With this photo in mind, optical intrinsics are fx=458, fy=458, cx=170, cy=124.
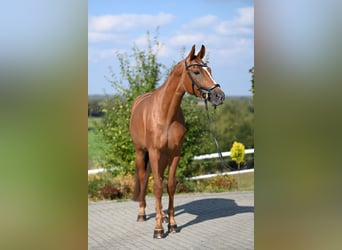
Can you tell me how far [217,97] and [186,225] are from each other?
2224mm

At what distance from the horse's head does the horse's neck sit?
175 mm

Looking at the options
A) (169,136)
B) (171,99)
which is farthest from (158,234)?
(171,99)

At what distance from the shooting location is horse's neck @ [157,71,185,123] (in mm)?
5418

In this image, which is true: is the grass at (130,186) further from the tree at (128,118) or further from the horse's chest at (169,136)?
the horse's chest at (169,136)

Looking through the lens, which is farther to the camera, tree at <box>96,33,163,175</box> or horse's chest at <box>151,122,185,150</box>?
tree at <box>96,33,163,175</box>

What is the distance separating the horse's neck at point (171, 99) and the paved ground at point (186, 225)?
1475mm

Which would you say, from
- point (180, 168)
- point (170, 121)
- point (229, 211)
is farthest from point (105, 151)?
point (170, 121)

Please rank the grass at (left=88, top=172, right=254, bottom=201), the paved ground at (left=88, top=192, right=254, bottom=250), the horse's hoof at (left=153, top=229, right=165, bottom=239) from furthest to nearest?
the grass at (left=88, top=172, right=254, bottom=201) → the horse's hoof at (left=153, top=229, right=165, bottom=239) → the paved ground at (left=88, top=192, right=254, bottom=250)

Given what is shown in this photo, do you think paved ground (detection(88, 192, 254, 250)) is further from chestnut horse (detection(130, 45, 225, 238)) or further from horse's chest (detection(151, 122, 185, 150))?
horse's chest (detection(151, 122, 185, 150))

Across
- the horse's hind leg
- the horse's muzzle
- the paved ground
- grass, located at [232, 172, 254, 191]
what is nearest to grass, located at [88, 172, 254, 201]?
grass, located at [232, 172, 254, 191]

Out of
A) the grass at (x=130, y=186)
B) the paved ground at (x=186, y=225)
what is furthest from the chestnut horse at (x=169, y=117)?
the grass at (x=130, y=186)
